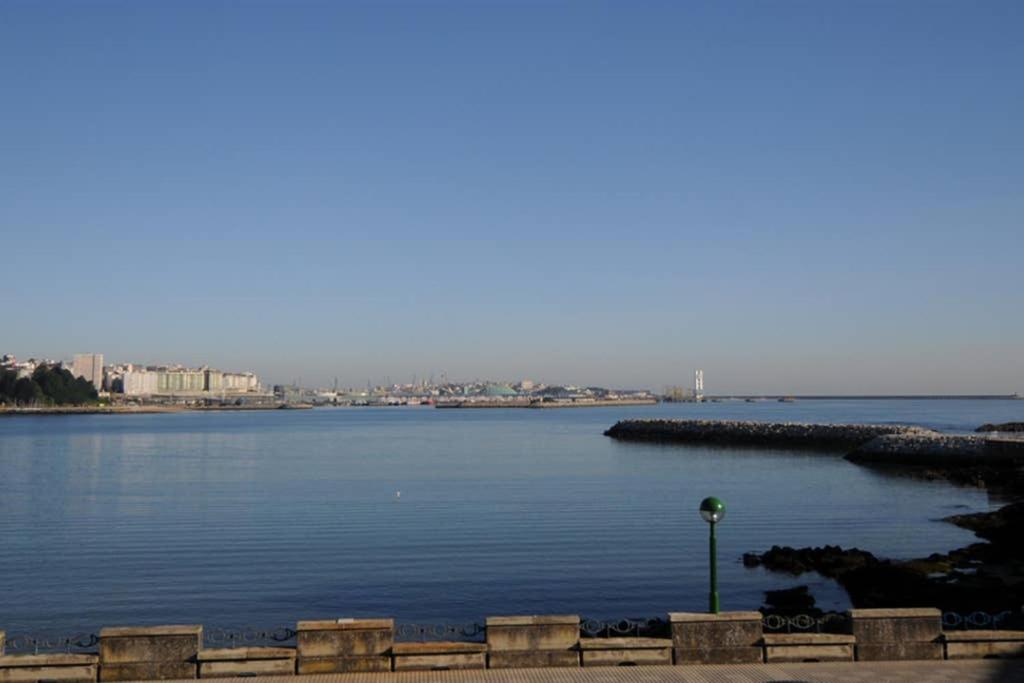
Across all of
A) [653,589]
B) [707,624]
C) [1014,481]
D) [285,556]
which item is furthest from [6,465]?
[707,624]

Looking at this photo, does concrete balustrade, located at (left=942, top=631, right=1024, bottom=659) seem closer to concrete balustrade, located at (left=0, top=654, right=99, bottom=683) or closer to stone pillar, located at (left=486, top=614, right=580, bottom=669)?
stone pillar, located at (left=486, top=614, right=580, bottom=669)

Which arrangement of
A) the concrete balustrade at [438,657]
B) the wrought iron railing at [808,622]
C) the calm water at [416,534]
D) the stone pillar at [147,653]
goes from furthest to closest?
the calm water at [416,534] < the wrought iron railing at [808,622] < the concrete balustrade at [438,657] < the stone pillar at [147,653]

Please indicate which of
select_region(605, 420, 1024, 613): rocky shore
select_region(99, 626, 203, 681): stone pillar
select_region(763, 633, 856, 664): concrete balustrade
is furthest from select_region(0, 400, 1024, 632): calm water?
select_region(99, 626, 203, 681): stone pillar

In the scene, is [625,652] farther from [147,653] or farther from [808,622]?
[147,653]

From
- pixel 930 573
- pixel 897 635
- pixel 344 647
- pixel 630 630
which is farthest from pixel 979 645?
pixel 930 573

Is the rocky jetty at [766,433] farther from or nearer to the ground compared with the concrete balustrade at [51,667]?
A: nearer to the ground

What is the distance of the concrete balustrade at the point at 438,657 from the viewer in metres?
11.6

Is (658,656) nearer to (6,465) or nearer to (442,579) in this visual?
(442,579)

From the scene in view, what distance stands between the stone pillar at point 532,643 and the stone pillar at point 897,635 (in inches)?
140

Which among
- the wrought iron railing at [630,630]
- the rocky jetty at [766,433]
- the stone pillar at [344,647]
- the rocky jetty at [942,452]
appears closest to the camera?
the stone pillar at [344,647]

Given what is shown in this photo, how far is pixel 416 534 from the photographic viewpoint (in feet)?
112

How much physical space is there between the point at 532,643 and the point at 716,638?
2.31 meters

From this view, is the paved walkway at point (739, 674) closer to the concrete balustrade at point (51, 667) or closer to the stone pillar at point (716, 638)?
the stone pillar at point (716, 638)

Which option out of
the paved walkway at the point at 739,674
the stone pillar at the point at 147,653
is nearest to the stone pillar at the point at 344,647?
the paved walkway at the point at 739,674
